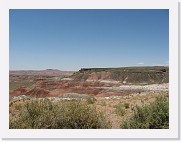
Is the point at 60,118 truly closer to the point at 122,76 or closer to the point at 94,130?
the point at 94,130

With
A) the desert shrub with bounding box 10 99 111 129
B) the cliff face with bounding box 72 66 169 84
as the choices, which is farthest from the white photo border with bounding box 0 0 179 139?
the cliff face with bounding box 72 66 169 84

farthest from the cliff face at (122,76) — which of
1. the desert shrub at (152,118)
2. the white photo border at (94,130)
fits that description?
the white photo border at (94,130)

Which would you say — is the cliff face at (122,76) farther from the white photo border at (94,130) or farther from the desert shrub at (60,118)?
the white photo border at (94,130)

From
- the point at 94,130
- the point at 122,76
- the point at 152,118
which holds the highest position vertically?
the point at 122,76

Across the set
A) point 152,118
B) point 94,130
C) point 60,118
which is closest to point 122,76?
point 152,118

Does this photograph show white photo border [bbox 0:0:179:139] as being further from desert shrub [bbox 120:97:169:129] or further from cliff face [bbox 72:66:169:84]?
cliff face [bbox 72:66:169:84]
